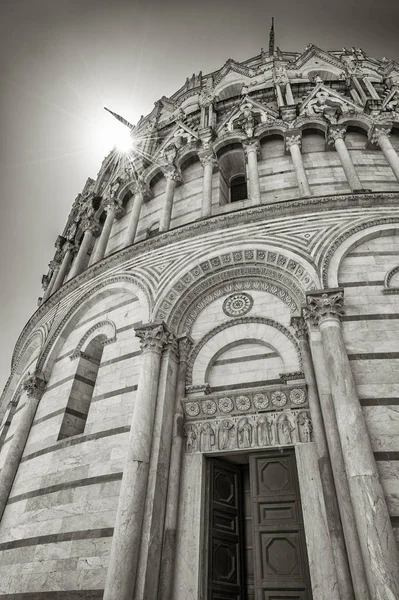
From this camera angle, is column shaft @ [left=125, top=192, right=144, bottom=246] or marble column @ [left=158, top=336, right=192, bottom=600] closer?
marble column @ [left=158, top=336, right=192, bottom=600]

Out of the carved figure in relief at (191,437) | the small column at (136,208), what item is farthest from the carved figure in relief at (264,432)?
the small column at (136,208)

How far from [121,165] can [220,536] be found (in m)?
13.9

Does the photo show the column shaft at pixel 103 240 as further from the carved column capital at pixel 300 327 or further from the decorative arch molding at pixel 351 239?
the decorative arch molding at pixel 351 239

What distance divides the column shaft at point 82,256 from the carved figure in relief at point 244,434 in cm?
861

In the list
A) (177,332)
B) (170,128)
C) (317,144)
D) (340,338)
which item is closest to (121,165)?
(170,128)

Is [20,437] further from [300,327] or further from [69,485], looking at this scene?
[300,327]

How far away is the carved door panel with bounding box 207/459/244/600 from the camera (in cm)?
594

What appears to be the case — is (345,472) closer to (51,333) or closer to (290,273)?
(290,273)

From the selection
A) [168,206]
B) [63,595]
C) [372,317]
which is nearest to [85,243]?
[168,206]

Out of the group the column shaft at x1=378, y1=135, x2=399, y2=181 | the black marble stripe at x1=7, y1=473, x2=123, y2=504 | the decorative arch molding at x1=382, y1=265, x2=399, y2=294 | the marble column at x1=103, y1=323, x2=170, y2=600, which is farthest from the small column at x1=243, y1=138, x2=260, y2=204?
the black marble stripe at x1=7, y1=473, x2=123, y2=504

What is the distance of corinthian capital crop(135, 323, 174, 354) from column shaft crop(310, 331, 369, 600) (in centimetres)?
304

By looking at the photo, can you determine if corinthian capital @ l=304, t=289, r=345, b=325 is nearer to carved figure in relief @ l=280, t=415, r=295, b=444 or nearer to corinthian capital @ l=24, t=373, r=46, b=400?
carved figure in relief @ l=280, t=415, r=295, b=444

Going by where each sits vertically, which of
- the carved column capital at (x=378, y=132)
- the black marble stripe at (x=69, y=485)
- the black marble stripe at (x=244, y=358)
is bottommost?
the black marble stripe at (x=69, y=485)

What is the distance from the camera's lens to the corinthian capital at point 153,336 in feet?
25.6
